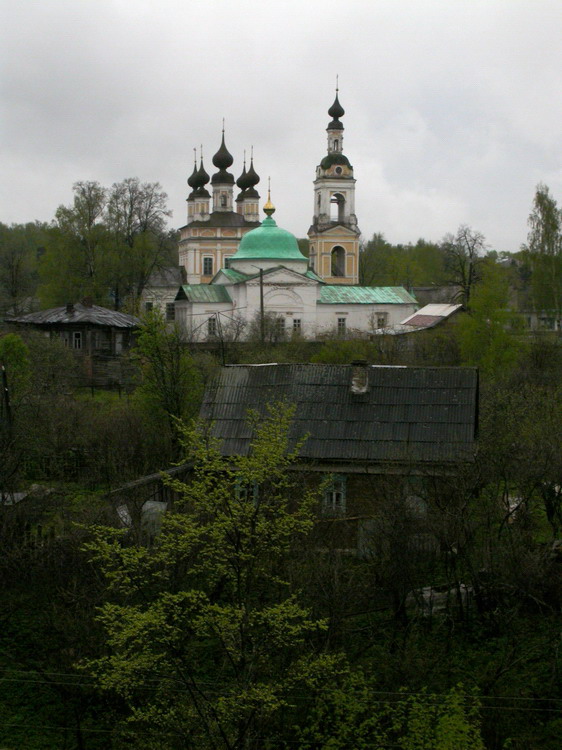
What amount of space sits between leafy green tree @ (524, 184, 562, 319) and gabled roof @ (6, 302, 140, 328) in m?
17.6

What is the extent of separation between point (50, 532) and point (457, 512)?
4959 millimetres

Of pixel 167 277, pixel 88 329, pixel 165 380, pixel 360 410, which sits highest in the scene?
pixel 167 277

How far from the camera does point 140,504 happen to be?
→ 13062 mm

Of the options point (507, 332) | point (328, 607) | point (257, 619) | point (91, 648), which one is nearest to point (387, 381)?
point (328, 607)

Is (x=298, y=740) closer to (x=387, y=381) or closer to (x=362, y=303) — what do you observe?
(x=387, y=381)

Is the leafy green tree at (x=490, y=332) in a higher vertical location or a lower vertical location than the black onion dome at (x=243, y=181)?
lower

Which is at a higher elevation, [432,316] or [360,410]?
[432,316]

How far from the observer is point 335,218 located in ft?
163

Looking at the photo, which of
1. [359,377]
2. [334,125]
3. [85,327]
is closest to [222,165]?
[334,125]

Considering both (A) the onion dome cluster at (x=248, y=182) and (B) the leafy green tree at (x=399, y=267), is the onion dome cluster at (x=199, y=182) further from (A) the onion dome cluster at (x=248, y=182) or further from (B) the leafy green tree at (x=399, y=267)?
(B) the leafy green tree at (x=399, y=267)

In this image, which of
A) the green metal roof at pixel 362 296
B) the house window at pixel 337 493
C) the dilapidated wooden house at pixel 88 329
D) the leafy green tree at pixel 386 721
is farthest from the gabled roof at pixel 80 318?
the leafy green tree at pixel 386 721

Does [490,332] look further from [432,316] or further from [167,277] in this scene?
[167,277]

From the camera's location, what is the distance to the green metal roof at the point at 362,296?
141 feet

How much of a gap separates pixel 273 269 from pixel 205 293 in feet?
10.4
